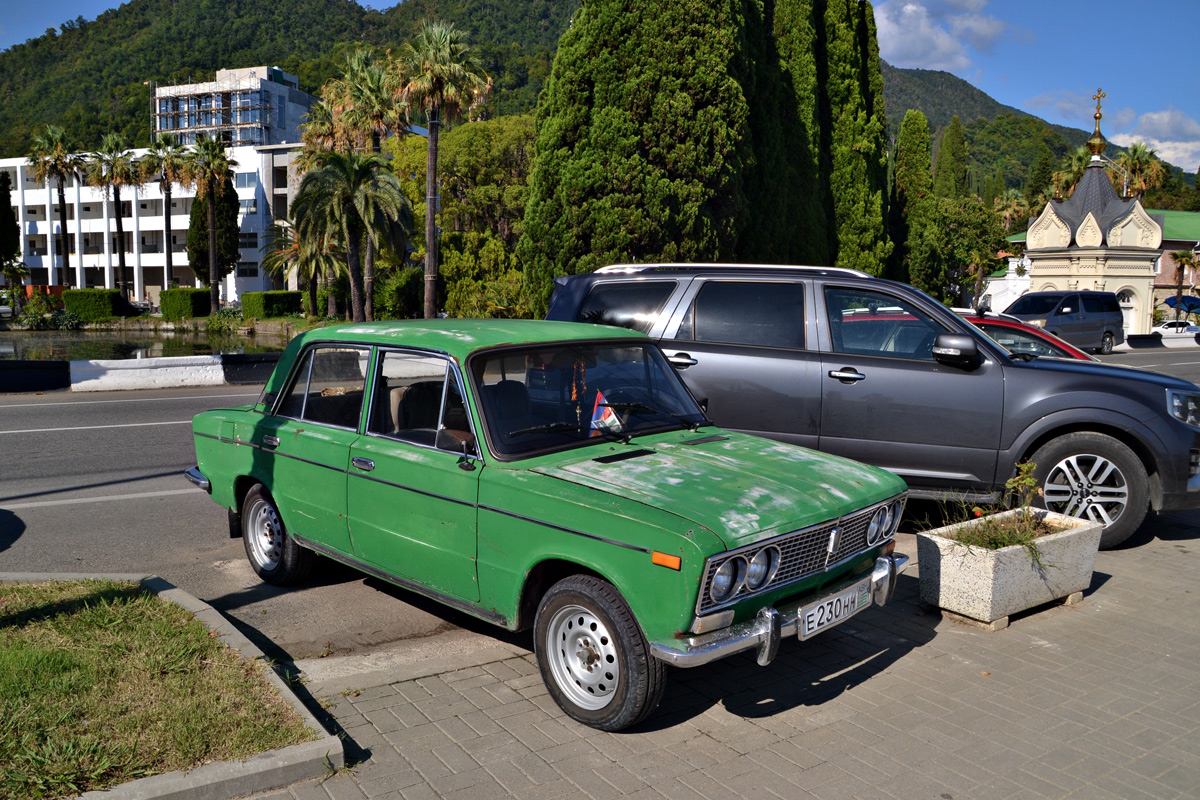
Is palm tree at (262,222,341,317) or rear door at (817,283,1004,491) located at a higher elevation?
palm tree at (262,222,341,317)

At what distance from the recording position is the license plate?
4.03 m

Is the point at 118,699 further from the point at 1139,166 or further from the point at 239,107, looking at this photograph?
the point at 239,107

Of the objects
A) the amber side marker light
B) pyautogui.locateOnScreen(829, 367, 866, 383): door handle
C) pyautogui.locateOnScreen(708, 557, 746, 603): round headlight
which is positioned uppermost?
pyautogui.locateOnScreen(829, 367, 866, 383): door handle

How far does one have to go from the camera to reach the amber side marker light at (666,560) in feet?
11.9

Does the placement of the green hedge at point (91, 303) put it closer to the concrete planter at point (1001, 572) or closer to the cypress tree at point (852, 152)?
the cypress tree at point (852, 152)

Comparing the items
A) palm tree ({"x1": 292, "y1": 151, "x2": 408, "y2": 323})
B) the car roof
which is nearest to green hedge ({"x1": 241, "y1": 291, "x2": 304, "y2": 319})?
palm tree ({"x1": 292, "y1": 151, "x2": 408, "y2": 323})

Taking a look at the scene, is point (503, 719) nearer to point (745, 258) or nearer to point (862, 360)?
point (862, 360)

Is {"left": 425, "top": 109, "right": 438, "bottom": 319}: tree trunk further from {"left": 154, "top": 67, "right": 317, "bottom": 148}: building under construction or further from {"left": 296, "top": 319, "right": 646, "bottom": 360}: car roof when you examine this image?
{"left": 154, "top": 67, "right": 317, "bottom": 148}: building under construction

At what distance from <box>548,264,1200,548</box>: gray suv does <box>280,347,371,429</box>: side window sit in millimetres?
2919

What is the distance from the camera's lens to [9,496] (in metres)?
8.70

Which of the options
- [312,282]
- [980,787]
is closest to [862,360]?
[980,787]

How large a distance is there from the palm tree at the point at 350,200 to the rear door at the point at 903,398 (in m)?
37.6

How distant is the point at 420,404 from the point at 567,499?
4.50 ft

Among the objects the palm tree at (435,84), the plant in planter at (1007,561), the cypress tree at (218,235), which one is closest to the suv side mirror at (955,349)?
the plant in planter at (1007,561)
